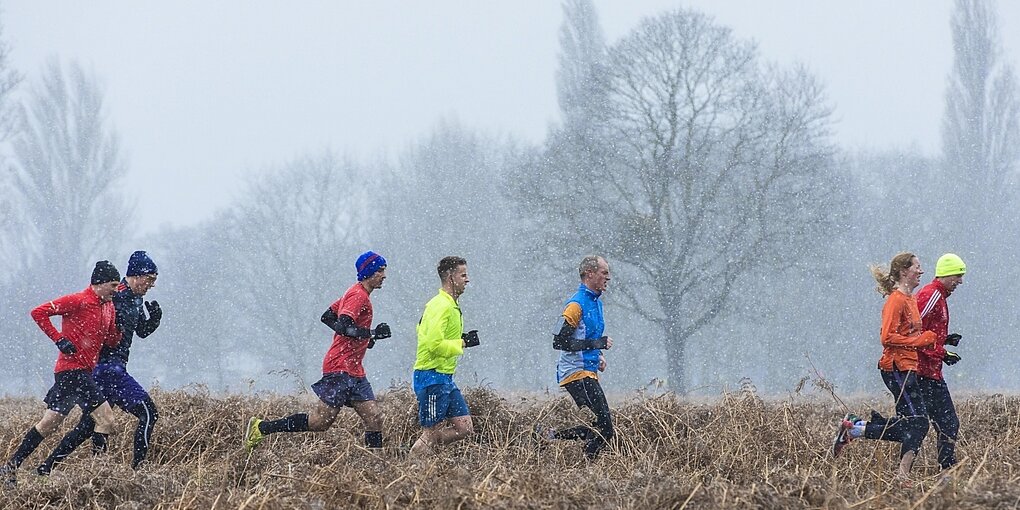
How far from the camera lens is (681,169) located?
102ft

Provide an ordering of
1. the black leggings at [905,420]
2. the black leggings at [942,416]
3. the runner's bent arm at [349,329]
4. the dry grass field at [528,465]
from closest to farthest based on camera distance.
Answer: the dry grass field at [528,465], the black leggings at [905,420], the black leggings at [942,416], the runner's bent arm at [349,329]

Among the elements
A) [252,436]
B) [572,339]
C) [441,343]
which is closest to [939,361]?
[572,339]

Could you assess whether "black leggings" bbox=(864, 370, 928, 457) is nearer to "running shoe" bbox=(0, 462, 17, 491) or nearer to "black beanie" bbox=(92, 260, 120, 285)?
"black beanie" bbox=(92, 260, 120, 285)

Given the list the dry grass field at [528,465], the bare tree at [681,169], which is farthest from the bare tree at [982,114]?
the dry grass field at [528,465]

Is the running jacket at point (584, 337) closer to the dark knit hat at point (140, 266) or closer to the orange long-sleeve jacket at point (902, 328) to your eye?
the orange long-sleeve jacket at point (902, 328)

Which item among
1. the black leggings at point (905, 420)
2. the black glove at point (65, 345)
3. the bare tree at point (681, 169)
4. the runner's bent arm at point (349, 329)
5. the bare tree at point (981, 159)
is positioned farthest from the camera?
the bare tree at point (981, 159)

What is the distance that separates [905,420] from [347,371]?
14.0ft

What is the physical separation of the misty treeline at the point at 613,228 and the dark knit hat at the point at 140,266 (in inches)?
802

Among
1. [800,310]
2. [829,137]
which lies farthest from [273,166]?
[829,137]

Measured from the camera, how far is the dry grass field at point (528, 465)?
5.50 meters

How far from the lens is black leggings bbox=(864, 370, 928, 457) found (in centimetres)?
769

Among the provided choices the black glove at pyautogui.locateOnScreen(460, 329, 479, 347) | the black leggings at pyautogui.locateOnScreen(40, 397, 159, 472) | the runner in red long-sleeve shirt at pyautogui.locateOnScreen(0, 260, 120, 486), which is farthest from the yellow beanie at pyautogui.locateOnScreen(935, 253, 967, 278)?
the runner in red long-sleeve shirt at pyautogui.locateOnScreen(0, 260, 120, 486)

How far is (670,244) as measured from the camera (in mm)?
30875

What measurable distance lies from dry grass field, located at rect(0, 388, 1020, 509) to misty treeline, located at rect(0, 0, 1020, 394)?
716 inches
